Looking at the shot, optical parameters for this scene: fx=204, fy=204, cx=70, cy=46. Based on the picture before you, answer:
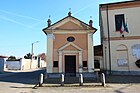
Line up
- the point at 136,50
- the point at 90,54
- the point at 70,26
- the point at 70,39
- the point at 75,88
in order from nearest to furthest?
the point at 75,88, the point at 90,54, the point at 70,39, the point at 70,26, the point at 136,50

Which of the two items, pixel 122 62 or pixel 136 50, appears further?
pixel 122 62

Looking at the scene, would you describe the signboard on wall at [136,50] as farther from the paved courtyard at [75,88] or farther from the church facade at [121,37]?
the paved courtyard at [75,88]

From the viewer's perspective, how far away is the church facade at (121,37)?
2425 cm

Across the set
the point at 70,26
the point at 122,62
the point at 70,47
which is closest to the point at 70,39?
the point at 70,47

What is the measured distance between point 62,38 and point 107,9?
290 inches

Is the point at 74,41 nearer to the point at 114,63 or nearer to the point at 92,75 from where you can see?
the point at 92,75

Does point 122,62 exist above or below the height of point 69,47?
below

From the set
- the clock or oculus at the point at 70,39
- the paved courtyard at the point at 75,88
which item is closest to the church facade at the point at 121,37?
the clock or oculus at the point at 70,39

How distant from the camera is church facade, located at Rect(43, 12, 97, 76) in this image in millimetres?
22500

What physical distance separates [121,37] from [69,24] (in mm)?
6659

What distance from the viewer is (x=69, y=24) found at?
2325 cm

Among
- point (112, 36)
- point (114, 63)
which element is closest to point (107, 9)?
point (112, 36)

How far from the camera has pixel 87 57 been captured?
2258cm

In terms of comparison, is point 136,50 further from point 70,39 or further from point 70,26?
point 70,26
